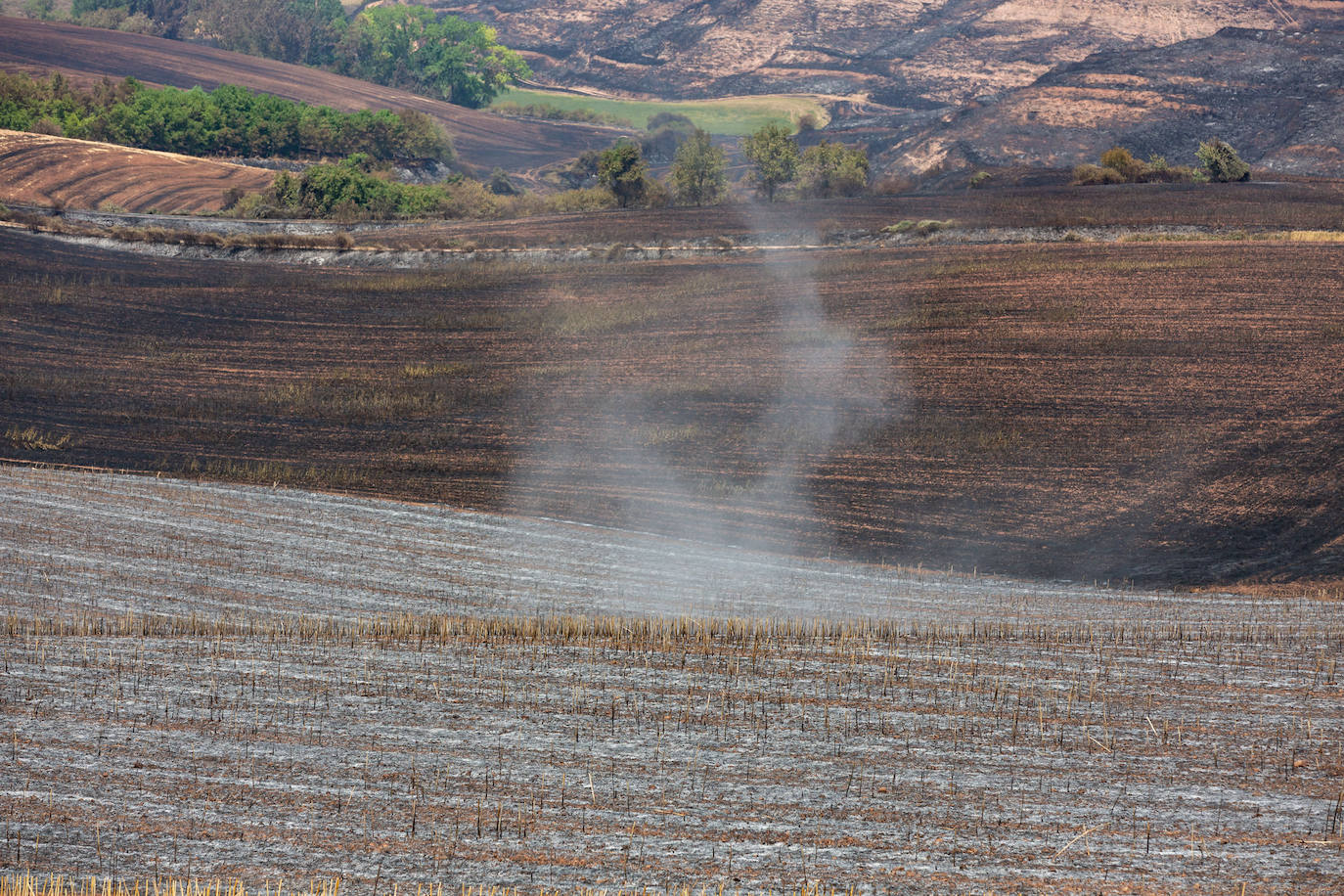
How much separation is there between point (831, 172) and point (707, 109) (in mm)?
76417

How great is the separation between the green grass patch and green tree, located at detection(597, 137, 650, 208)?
59052 millimetres

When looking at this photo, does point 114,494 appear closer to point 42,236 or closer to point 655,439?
point 655,439

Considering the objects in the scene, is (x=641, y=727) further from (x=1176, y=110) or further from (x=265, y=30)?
(x=265, y=30)

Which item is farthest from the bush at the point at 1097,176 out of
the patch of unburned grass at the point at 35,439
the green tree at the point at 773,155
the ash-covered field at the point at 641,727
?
the patch of unburned grass at the point at 35,439

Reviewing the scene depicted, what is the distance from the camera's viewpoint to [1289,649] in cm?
1842

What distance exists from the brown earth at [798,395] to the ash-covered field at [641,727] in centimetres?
549

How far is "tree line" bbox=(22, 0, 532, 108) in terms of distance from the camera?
174 metres

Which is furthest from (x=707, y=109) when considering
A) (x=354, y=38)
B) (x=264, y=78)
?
(x=354, y=38)

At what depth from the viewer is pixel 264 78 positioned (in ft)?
486

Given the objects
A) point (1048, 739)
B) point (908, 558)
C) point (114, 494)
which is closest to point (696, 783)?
point (1048, 739)

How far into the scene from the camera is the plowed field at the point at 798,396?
29.5 m

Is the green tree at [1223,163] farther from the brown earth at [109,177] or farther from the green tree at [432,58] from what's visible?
the green tree at [432,58]

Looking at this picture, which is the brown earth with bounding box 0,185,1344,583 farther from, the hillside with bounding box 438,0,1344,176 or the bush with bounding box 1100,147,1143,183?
the hillside with bounding box 438,0,1344,176

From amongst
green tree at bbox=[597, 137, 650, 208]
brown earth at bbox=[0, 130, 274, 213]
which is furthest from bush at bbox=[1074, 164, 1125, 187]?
brown earth at bbox=[0, 130, 274, 213]
